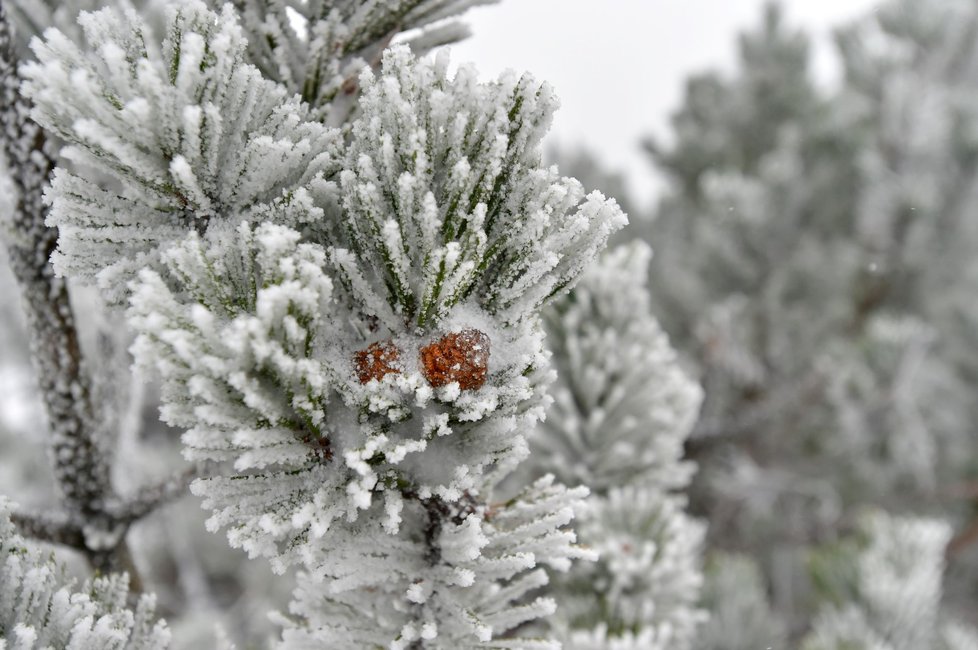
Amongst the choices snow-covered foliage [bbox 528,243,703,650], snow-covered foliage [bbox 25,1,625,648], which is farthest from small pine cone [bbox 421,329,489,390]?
snow-covered foliage [bbox 528,243,703,650]

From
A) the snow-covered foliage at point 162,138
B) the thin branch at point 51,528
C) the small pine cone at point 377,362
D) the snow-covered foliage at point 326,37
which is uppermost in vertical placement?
the snow-covered foliage at point 326,37

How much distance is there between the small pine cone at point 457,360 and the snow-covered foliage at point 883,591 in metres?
0.87

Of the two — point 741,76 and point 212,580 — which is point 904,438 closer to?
point 741,76

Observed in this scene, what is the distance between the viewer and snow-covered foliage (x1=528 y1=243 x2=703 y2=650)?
34.9 inches

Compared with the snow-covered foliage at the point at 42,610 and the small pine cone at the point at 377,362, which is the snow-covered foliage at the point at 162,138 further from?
the snow-covered foliage at the point at 42,610

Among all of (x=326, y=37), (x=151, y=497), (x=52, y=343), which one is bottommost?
(x=151, y=497)

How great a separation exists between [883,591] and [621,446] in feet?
1.90

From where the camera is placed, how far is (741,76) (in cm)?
320

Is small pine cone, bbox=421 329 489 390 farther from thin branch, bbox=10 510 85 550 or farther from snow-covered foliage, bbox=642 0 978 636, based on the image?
snow-covered foliage, bbox=642 0 978 636

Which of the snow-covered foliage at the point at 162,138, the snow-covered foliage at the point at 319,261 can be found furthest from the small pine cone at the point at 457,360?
the snow-covered foliage at the point at 162,138

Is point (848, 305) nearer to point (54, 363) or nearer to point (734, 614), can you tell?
point (734, 614)

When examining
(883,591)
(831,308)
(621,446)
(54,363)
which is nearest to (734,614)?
(883,591)

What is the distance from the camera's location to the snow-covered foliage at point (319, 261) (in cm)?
48

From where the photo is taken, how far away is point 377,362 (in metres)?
0.54
